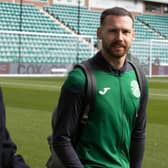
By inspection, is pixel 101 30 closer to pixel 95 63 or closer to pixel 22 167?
pixel 95 63

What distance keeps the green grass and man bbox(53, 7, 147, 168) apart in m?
3.51

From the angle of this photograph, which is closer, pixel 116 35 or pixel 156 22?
pixel 116 35

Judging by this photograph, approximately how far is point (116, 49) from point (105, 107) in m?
0.28

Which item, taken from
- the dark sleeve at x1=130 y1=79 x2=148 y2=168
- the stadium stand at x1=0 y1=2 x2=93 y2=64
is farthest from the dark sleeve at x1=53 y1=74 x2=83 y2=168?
the stadium stand at x1=0 y1=2 x2=93 y2=64

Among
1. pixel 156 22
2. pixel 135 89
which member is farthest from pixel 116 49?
pixel 156 22

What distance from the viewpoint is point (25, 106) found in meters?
12.4

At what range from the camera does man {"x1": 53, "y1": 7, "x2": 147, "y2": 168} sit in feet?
8.30

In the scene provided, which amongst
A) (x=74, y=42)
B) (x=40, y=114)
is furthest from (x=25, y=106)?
(x=74, y=42)

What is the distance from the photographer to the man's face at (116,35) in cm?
255

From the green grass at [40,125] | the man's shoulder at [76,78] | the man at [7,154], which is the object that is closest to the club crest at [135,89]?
the man's shoulder at [76,78]

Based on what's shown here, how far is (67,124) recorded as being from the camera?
254cm

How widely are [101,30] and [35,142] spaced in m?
5.16

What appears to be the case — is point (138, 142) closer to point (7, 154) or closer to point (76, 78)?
point (76, 78)

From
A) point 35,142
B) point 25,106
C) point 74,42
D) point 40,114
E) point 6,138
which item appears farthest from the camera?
point 74,42
